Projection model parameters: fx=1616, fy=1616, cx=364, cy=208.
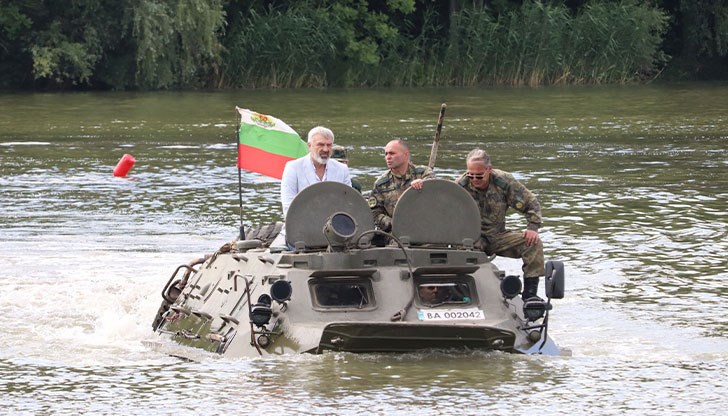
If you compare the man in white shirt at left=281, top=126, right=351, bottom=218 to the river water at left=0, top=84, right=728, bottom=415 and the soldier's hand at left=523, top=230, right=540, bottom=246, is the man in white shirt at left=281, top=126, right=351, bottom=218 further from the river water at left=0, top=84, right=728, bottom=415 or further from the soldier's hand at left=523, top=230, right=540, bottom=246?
the river water at left=0, top=84, right=728, bottom=415

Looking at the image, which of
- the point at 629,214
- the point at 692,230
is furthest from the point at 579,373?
the point at 629,214

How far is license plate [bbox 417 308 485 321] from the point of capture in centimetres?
1199

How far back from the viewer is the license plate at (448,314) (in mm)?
11992

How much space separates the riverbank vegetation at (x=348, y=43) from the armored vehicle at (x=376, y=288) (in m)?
35.8

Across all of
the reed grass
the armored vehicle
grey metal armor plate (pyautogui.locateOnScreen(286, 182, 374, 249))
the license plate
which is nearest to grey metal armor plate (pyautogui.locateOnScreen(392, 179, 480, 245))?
the armored vehicle

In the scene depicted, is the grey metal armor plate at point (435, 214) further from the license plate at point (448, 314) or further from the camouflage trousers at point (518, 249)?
the camouflage trousers at point (518, 249)

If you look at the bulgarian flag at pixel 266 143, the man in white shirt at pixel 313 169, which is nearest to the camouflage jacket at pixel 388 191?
the man in white shirt at pixel 313 169

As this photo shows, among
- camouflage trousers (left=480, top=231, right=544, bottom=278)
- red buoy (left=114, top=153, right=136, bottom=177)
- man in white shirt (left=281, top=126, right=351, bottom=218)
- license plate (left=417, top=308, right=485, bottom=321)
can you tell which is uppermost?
man in white shirt (left=281, top=126, right=351, bottom=218)

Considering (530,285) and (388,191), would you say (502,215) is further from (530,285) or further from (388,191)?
(388,191)

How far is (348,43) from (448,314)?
151 ft

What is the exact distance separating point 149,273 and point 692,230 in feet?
23.7

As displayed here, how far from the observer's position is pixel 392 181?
44.1 feet

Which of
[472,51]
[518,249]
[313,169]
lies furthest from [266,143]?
[472,51]

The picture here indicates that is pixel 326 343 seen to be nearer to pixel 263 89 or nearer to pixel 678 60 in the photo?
pixel 263 89
